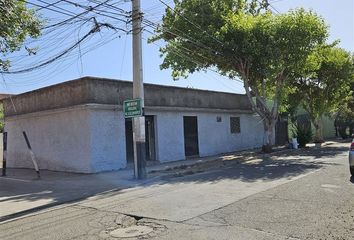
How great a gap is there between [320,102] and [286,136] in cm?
386

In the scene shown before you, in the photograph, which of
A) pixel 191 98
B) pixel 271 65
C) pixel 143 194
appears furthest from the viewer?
pixel 191 98

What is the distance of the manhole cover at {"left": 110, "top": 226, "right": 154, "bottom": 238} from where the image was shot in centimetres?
708

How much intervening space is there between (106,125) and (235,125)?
1163cm

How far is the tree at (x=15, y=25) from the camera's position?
10.5 m

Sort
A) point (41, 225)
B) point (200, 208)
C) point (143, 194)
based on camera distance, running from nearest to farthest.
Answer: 1. point (41, 225)
2. point (200, 208)
3. point (143, 194)

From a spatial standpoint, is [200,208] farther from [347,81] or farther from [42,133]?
[347,81]

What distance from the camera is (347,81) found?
31.0 m

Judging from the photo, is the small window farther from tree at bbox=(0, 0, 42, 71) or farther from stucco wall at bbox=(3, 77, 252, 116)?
tree at bbox=(0, 0, 42, 71)

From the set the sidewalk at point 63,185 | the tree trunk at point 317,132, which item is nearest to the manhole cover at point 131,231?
the sidewalk at point 63,185

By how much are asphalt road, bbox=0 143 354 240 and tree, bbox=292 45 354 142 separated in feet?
59.4

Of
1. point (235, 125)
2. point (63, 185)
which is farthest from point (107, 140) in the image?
point (235, 125)

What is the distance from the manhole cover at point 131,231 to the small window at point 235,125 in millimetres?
19790

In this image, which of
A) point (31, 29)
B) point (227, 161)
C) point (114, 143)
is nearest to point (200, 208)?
point (31, 29)

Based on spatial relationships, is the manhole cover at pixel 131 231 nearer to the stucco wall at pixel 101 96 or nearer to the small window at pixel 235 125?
the stucco wall at pixel 101 96
